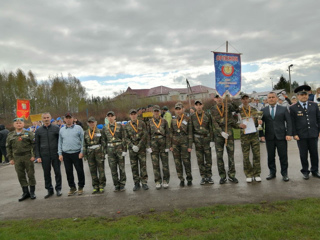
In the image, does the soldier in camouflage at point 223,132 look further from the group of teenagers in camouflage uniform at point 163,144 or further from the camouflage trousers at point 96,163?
the camouflage trousers at point 96,163

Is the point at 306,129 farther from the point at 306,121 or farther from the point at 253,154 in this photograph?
the point at 253,154

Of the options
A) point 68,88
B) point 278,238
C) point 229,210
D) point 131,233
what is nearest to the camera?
point 278,238

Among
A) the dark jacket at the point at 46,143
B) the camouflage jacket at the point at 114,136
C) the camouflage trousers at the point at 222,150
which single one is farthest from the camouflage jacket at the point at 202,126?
the dark jacket at the point at 46,143

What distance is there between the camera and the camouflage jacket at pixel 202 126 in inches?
249

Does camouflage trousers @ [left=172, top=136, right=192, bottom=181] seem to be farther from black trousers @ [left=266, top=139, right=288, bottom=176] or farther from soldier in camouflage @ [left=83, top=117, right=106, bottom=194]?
black trousers @ [left=266, top=139, right=288, bottom=176]

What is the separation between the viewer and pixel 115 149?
648 centimetres

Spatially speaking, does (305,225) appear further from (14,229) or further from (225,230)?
(14,229)

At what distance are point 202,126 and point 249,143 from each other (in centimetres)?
133

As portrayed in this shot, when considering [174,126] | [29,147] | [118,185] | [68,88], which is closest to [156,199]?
[118,185]

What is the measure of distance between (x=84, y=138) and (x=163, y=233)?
371cm

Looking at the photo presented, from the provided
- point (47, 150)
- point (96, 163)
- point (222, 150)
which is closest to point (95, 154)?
point (96, 163)

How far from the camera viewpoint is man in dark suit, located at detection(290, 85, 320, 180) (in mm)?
6150

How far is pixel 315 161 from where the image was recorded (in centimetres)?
617

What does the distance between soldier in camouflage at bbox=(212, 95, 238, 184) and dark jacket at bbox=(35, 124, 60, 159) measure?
14.7ft
